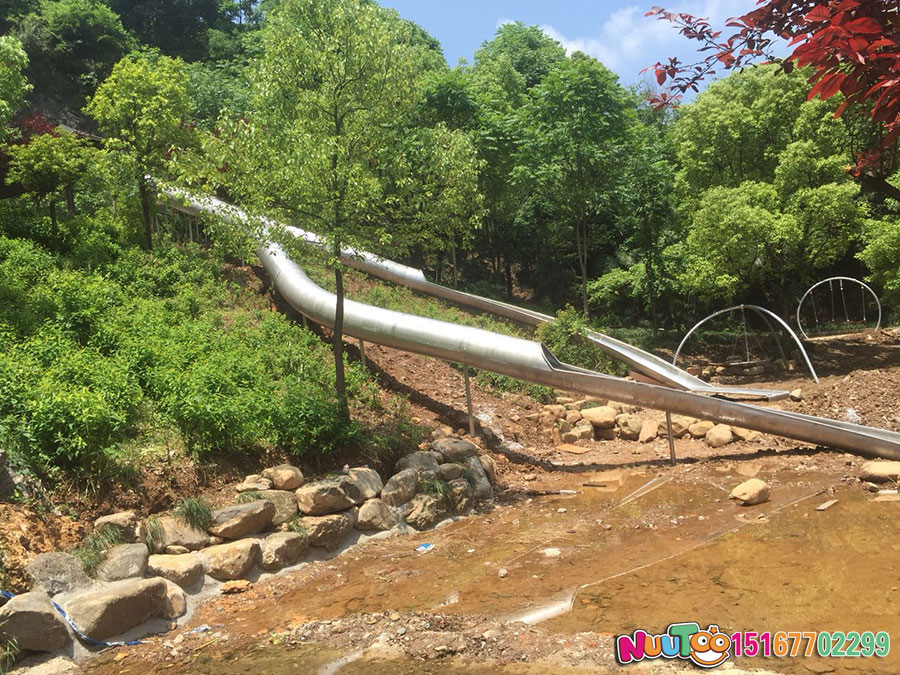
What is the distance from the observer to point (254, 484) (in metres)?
8.28

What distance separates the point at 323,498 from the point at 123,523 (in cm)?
222

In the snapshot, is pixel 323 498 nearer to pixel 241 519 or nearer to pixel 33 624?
pixel 241 519

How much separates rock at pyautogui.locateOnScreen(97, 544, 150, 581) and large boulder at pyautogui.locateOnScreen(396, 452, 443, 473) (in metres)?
3.76

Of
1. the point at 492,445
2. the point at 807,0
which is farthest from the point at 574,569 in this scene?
the point at 807,0

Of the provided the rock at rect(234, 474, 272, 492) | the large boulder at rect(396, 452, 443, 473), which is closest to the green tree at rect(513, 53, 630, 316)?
the large boulder at rect(396, 452, 443, 473)

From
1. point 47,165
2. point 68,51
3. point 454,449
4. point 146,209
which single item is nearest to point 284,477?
point 454,449

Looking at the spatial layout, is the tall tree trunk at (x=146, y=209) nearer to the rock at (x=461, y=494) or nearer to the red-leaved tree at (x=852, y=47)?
the rock at (x=461, y=494)

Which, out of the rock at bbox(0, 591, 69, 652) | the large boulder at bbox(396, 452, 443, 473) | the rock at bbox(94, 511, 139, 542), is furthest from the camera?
the large boulder at bbox(396, 452, 443, 473)

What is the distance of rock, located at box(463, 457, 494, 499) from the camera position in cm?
974

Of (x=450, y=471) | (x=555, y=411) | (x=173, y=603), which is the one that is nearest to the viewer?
(x=173, y=603)

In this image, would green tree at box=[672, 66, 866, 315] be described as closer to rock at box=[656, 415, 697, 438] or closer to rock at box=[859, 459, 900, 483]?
rock at box=[656, 415, 697, 438]

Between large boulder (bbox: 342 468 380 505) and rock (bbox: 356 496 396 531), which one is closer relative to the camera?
rock (bbox: 356 496 396 531)

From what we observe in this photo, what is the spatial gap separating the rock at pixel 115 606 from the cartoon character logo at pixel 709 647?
4606 mm

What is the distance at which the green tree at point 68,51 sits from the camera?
32.0 metres
